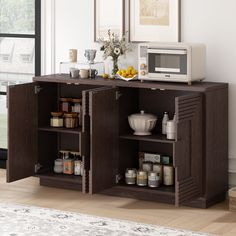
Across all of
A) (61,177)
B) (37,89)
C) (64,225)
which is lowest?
(64,225)

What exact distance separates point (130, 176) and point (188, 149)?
23.5 inches

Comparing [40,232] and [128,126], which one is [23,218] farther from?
[128,126]

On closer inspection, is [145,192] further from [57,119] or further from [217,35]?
[217,35]

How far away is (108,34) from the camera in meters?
6.16

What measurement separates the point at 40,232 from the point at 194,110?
135cm

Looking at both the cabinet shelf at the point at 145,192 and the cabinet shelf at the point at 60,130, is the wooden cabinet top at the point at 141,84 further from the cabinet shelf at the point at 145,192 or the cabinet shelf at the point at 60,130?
the cabinet shelf at the point at 145,192

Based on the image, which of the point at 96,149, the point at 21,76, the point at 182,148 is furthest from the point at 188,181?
the point at 21,76

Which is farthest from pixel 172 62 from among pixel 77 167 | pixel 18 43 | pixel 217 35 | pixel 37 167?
pixel 18 43

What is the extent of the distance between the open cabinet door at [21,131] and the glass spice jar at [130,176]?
758mm

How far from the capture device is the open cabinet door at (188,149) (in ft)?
17.4

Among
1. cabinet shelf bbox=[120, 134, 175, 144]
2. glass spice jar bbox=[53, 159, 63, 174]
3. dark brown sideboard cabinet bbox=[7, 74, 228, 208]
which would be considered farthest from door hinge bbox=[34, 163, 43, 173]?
cabinet shelf bbox=[120, 134, 175, 144]

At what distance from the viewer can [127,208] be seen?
5562mm

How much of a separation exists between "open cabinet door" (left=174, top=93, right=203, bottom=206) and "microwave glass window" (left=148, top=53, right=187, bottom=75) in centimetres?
26

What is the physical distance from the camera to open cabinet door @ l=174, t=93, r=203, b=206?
5.30 m
